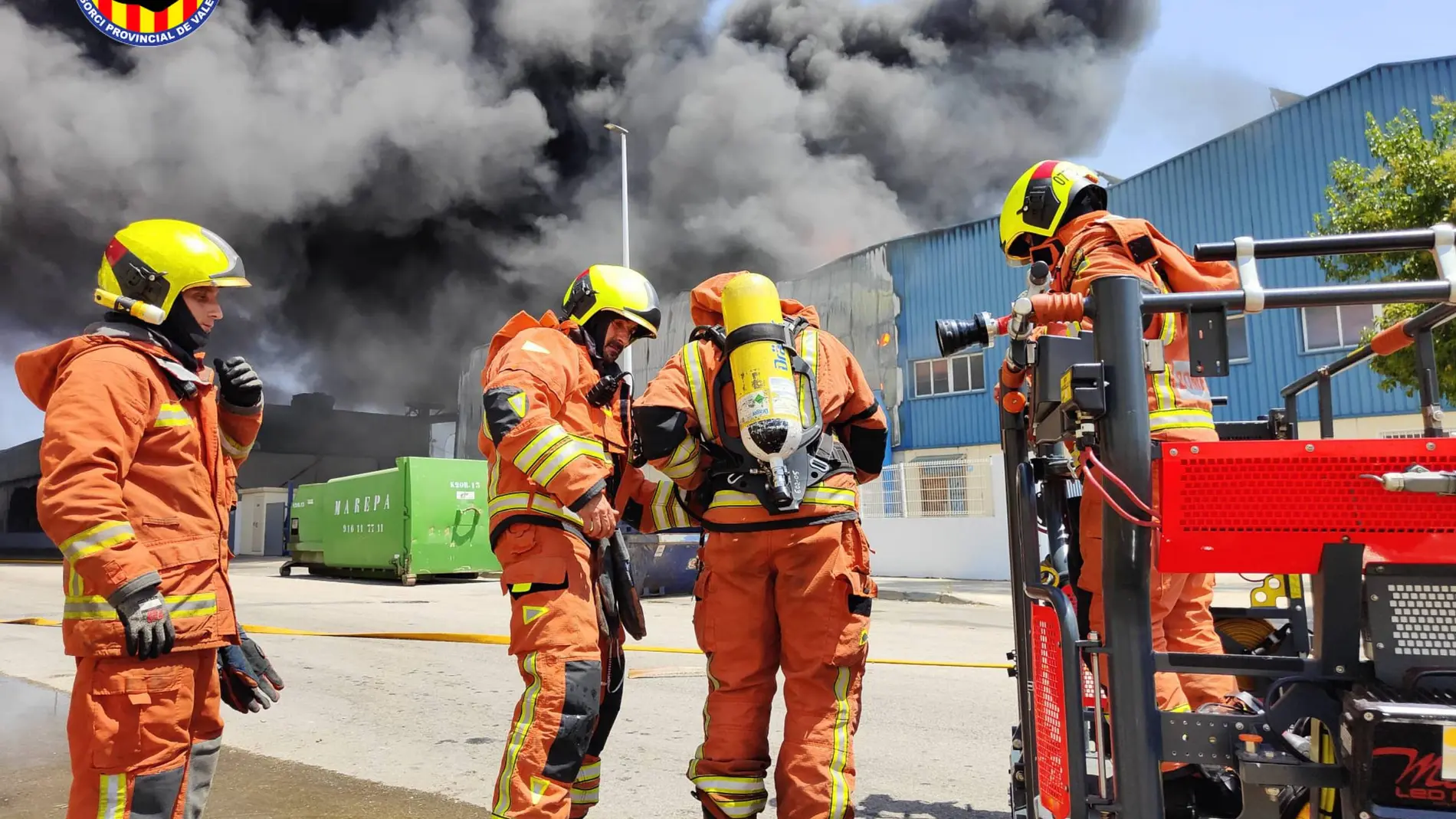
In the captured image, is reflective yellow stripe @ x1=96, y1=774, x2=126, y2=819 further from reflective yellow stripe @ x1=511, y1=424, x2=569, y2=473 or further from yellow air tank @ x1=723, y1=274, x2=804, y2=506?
yellow air tank @ x1=723, y1=274, x2=804, y2=506

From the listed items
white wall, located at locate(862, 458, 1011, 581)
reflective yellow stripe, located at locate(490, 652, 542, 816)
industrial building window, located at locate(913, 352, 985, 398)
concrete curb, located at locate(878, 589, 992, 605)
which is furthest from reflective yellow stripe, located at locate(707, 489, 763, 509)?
industrial building window, located at locate(913, 352, 985, 398)

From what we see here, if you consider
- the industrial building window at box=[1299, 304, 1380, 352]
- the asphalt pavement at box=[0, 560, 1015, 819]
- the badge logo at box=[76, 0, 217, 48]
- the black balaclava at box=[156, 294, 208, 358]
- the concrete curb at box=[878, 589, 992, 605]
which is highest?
the badge logo at box=[76, 0, 217, 48]

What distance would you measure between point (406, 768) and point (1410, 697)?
3.71 m

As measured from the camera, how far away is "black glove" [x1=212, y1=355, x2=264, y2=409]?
114 inches

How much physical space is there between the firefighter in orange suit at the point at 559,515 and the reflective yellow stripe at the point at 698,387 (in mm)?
340

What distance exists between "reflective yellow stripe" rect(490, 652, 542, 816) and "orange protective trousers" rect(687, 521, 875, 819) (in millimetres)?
481

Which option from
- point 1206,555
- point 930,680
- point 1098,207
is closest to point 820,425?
point 1098,207

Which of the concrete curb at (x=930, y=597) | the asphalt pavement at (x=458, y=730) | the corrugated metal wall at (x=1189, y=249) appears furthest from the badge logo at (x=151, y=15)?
the concrete curb at (x=930, y=597)

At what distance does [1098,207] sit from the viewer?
310cm

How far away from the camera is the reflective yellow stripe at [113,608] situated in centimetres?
231

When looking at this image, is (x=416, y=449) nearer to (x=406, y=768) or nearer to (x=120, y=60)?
(x=120, y=60)

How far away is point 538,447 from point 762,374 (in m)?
0.69

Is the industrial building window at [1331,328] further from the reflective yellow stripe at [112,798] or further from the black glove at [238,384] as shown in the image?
the reflective yellow stripe at [112,798]

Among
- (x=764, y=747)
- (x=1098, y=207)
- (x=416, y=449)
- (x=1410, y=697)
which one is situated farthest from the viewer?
(x=416, y=449)
